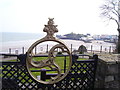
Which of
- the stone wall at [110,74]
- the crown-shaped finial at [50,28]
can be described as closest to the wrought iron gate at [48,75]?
the stone wall at [110,74]

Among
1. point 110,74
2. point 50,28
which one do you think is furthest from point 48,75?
point 110,74

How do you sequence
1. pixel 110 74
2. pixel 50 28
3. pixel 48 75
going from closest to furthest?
pixel 50 28, pixel 110 74, pixel 48 75

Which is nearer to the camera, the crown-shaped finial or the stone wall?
the crown-shaped finial

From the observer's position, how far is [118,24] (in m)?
12.7

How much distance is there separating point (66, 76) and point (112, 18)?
11.8 meters

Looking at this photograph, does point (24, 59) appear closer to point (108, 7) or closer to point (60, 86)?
point (60, 86)

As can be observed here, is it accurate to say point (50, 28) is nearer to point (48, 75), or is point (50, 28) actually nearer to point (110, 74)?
point (48, 75)

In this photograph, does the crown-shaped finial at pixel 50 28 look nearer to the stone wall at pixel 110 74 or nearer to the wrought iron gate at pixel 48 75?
the wrought iron gate at pixel 48 75

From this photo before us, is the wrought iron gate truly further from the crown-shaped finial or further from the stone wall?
the crown-shaped finial

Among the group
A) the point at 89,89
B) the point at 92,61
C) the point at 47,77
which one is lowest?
the point at 89,89

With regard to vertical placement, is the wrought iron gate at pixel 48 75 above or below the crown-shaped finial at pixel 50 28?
below

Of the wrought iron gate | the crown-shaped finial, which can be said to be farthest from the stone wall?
the crown-shaped finial

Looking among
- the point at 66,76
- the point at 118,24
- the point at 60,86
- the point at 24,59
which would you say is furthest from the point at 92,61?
the point at 118,24

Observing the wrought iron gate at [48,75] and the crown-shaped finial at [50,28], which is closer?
the crown-shaped finial at [50,28]
